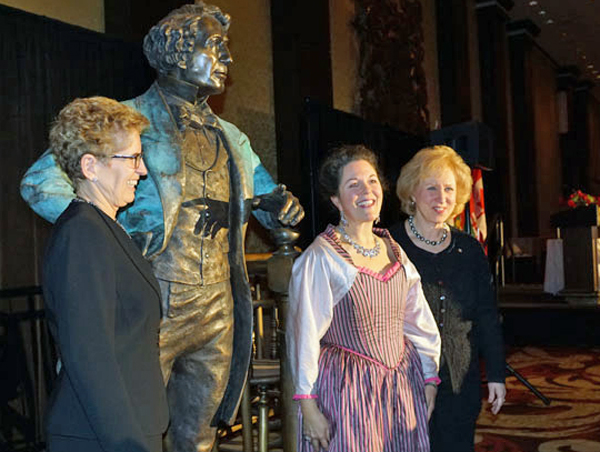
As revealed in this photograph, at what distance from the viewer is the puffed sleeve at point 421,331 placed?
7.16 ft

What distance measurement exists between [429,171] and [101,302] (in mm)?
1495

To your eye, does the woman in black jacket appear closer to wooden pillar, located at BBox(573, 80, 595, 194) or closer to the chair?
the chair

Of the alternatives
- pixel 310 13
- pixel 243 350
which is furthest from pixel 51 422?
pixel 310 13

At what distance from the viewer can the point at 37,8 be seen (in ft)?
11.4

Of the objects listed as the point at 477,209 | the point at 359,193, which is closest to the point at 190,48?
the point at 359,193

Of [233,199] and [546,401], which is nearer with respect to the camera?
[233,199]

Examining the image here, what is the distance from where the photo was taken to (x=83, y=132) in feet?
4.65

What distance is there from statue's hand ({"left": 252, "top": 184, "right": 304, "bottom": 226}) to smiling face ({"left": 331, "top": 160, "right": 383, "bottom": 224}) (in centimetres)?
20

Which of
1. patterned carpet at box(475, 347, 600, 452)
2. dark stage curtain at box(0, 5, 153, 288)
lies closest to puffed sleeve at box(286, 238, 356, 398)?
dark stage curtain at box(0, 5, 153, 288)

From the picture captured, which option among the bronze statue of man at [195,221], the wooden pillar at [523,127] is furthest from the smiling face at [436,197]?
the wooden pillar at [523,127]

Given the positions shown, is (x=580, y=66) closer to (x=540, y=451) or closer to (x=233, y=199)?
(x=540, y=451)

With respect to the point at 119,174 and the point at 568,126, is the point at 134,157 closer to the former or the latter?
the point at 119,174

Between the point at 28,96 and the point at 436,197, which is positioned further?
the point at 28,96

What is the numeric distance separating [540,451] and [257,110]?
299 cm
